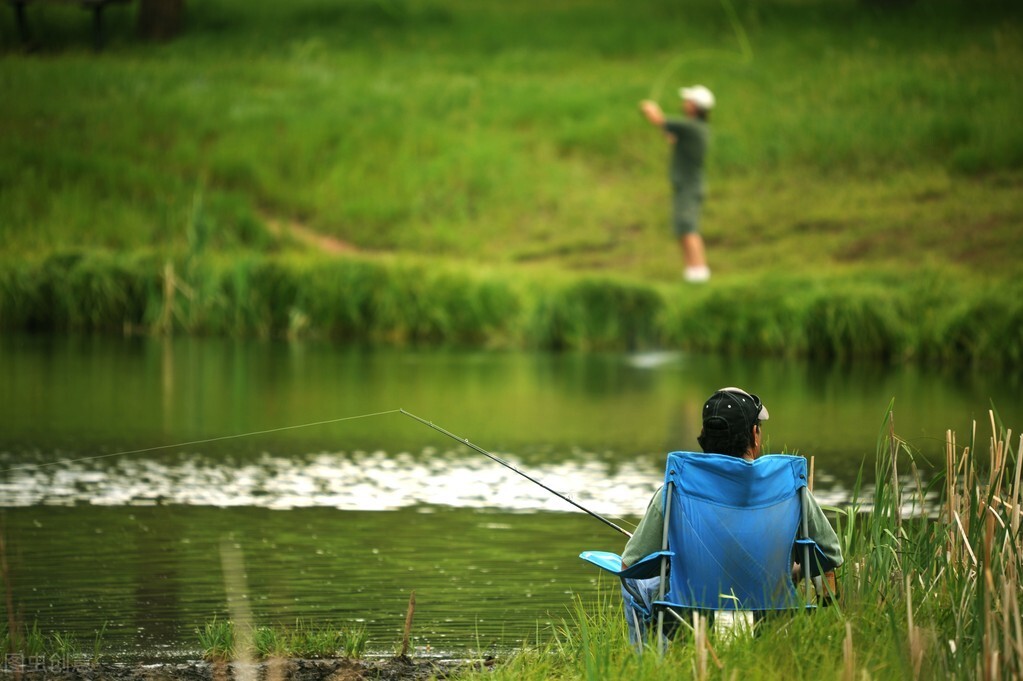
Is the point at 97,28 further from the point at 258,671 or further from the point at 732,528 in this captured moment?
the point at 732,528

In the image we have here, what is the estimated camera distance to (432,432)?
37.9 feet

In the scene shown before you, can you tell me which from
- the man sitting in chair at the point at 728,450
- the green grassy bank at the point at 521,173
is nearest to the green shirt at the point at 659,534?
the man sitting in chair at the point at 728,450

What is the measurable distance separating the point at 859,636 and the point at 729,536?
44cm

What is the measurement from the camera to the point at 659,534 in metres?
4.46

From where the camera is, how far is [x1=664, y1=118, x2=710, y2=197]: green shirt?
59.3ft

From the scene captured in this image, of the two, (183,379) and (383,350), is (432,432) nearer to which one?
(183,379)

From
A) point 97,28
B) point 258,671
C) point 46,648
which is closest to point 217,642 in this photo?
point 258,671

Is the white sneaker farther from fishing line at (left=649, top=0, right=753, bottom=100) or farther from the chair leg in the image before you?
the chair leg

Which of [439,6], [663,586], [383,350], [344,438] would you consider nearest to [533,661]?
[663,586]

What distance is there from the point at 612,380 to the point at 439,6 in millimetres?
19238

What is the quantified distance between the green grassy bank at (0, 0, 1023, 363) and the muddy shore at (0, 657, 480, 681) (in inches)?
459

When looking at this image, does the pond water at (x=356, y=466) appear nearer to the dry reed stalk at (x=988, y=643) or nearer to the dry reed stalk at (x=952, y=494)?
the dry reed stalk at (x=952, y=494)

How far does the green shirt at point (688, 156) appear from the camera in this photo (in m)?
18.1

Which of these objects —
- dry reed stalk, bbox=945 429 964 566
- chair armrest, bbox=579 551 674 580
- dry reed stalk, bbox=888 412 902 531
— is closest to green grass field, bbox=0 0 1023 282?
dry reed stalk, bbox=888 412 902 531
